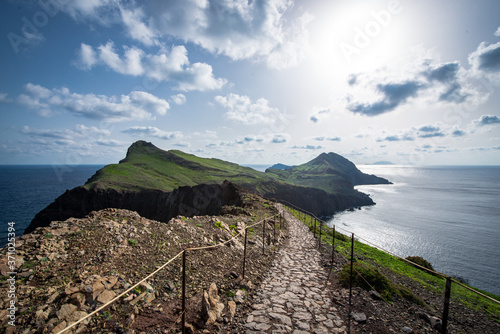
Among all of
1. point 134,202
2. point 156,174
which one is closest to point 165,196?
point 134,202

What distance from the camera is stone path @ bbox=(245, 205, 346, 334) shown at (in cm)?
632

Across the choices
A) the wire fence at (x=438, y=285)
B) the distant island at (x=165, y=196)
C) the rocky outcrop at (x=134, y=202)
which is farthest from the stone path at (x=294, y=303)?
the rocky outcrop at (x=134, y=202)

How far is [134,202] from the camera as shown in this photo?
3088 inches

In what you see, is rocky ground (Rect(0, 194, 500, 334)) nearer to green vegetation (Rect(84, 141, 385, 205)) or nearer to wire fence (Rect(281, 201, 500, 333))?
wire fence (Rect(281, 201, 500, 333))

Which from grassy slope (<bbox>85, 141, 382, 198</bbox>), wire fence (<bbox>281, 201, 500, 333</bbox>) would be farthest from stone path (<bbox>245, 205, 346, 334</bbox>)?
grassy slope (<bbox>85, 141, 382, 198</bbox>)

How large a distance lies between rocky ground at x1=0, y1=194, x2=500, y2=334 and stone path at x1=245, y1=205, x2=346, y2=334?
34mm

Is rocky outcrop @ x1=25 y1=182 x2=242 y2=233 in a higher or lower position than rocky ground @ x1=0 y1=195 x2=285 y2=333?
lower

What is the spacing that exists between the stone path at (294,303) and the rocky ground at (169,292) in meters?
0.03

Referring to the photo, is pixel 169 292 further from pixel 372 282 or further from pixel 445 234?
pixel 445 234

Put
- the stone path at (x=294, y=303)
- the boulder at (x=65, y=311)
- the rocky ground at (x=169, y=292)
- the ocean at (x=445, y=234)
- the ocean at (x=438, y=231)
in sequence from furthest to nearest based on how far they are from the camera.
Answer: the ocean at (x=438, y=231) < the ocean at (x=445, y=234) < the stone path at (x=294, y=303) < the rocky ground at (x=169, y=292) < the boulder at (x=65, y=311)

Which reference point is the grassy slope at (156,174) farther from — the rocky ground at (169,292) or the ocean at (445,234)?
the rocky ground at (169,292)

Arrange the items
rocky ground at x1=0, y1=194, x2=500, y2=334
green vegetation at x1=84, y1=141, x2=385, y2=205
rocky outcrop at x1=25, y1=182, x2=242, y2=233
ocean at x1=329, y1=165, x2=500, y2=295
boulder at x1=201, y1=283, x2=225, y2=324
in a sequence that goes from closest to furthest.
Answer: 1. rocky ground at x1=0, y1=194, x2=500, y2=334
2. boulder at x1=201, y1=283, x2=225, y2=324
3. ocean at x1=329, y1=165, x2=500, y2=295
4. rocky outcrop at x1=25, y1=182, x2=242, y2=233
5. green vegetation at x1=84, y1=141, x2=385, y2=205

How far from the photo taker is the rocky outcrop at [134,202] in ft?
207

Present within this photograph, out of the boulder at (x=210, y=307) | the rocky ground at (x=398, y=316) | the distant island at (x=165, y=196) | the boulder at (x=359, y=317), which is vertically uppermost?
the boulder at (x=210, y=307)
